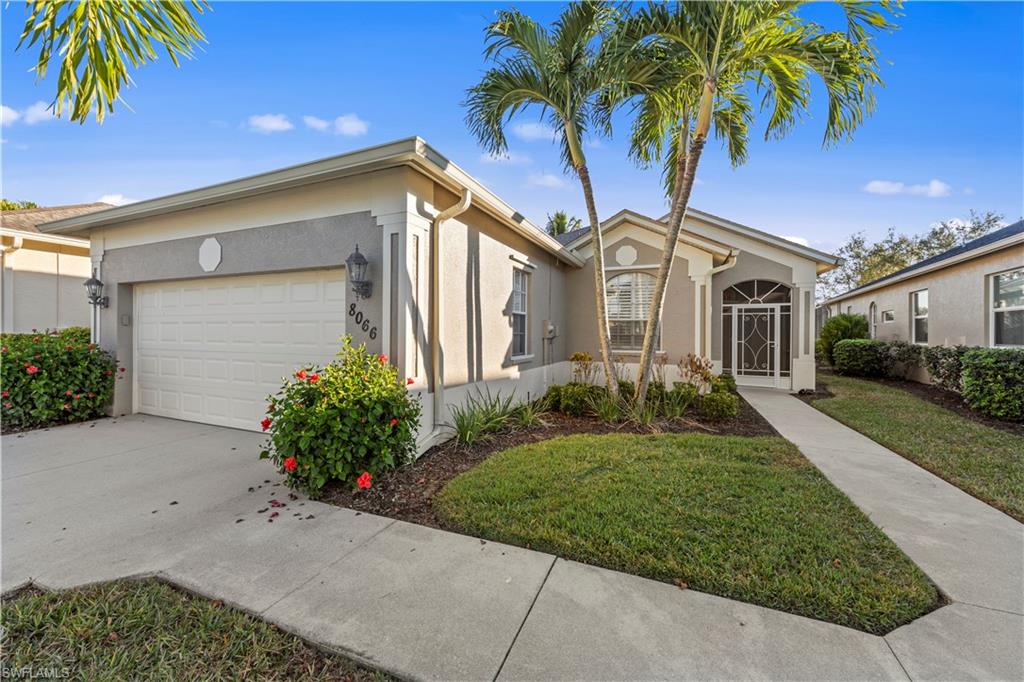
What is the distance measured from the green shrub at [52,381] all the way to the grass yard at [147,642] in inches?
232

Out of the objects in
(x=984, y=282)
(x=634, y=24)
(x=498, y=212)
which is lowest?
(x=984, y=282)

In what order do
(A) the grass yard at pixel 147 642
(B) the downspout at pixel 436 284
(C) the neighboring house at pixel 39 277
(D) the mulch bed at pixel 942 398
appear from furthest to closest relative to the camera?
(C) the neighboring house at pixel 39 277 → (D) the mulch bed at pixel 942 398 → (B) the downspout at pixel 436 284 → (A) the grass yard at pixel 147 642

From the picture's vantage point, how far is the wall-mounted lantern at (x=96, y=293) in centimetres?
707

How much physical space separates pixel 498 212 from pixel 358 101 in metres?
3.05

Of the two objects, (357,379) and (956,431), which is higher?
(357,379)

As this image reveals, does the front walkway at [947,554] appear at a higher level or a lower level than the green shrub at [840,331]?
lower

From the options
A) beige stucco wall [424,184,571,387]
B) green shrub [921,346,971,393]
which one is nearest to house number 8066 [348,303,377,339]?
beige stucco wall [424,184,571,387]

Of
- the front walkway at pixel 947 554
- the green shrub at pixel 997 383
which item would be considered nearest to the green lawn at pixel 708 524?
the front walkway at pixel 947 554

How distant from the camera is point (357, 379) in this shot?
419cm

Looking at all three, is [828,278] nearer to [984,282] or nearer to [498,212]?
[984,282]

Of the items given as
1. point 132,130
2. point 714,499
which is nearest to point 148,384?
point 132,130

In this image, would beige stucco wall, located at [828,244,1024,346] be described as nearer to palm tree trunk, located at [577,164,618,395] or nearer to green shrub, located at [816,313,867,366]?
green shrub, located at [816,313,867,366]

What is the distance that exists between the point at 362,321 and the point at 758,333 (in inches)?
400

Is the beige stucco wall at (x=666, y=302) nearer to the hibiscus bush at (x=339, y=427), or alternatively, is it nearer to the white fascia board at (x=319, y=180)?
the white fascia board at (x=319, y=180)
